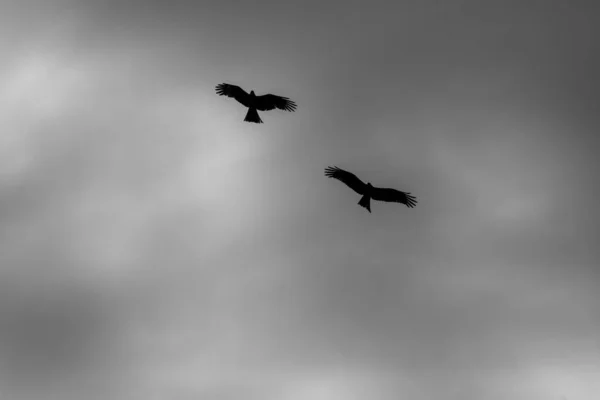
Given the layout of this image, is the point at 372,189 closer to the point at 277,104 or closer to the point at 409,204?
the point at 409,204

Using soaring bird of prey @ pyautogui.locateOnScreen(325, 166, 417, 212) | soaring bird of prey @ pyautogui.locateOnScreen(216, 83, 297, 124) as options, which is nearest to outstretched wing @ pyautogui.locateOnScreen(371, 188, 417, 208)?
soaring bird of prey @ pyautogui.locateOnScreen(325, 166, 417, 212)

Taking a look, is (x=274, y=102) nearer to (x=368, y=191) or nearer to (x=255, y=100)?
(x=255, y=100)

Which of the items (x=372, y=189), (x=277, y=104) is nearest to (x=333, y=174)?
(x=372, y=189)

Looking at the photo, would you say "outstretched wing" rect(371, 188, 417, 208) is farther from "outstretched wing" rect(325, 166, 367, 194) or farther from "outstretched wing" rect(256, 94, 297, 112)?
"outstretched wing" rect(256, 94, 297, 112)

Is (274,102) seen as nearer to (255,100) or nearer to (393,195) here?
(255,100)

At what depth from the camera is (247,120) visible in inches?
2344

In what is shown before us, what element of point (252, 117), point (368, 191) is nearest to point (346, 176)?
point (368, 191)

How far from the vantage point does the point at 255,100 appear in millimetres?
60625

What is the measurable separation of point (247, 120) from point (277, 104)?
3.26 m

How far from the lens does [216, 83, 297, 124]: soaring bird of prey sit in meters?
60.3

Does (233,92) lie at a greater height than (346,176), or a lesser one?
greater

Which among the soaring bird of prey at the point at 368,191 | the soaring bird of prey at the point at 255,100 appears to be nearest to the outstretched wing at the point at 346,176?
the soaring bird of prey at the point at 368,191

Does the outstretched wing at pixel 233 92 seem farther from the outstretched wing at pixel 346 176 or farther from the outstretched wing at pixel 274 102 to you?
the outstretched wing at pixel 346 176

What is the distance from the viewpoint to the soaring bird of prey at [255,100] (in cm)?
6031
